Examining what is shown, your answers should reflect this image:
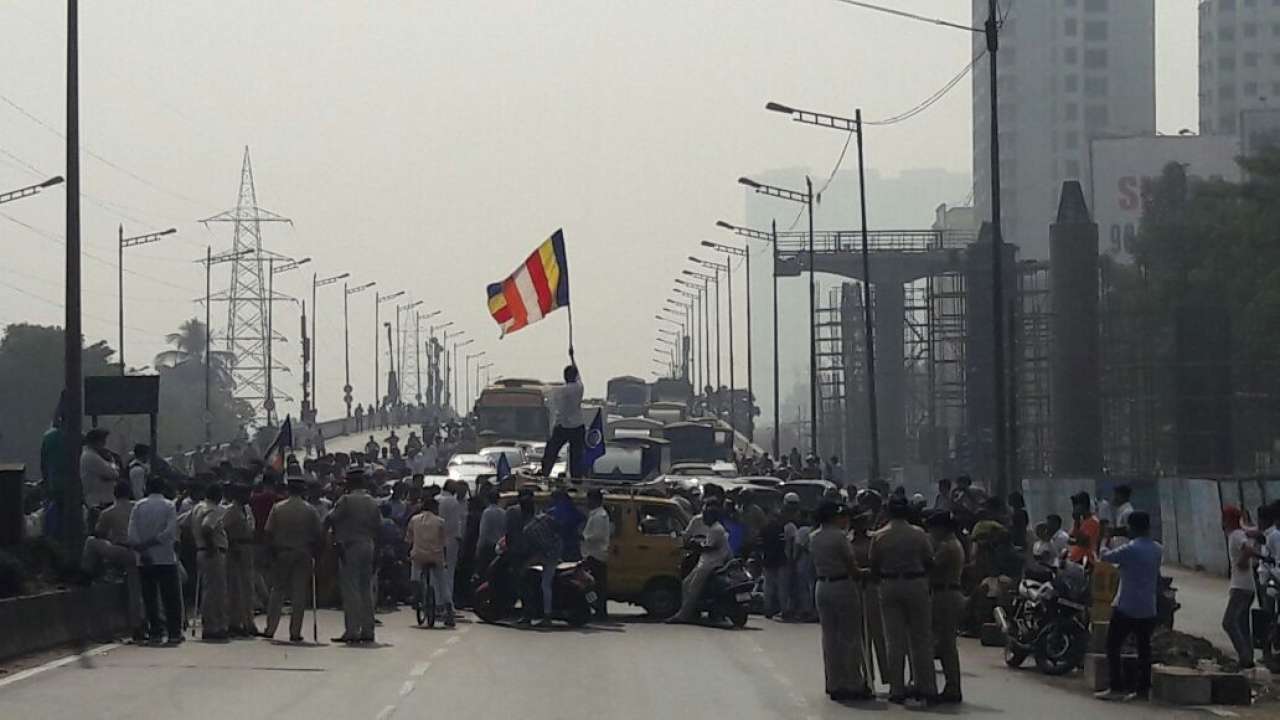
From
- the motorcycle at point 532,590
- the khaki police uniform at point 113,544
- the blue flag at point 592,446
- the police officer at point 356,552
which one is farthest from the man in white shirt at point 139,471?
the blue flag at point 592,446

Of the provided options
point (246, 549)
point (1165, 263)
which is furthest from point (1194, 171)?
point (246, 549)

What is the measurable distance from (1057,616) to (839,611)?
12.0ft

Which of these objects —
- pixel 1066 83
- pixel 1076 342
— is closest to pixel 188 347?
pixel 1066 83

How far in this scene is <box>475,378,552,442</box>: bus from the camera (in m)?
62.9

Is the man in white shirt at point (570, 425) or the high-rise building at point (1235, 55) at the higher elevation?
the high-rise building at point (1235, 55)

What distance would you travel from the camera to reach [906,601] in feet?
55.1

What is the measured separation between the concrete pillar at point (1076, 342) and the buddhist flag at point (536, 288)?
50.6 ft

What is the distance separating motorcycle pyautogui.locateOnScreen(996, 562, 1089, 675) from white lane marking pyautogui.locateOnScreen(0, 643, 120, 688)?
911 cm

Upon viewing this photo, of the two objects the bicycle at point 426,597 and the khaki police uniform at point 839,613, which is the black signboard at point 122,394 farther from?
the khaki police uniform at point 839,613

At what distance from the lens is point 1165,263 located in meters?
76.2

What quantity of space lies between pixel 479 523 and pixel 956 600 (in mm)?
11025

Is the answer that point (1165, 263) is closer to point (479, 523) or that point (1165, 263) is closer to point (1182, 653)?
point (479, 523)

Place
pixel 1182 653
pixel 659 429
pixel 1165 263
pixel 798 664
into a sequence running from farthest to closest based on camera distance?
pixel 1165 263
pixel 659 429
pixel 798 664
pixel 1182 653

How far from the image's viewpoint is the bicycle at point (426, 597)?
2495 centimetres
